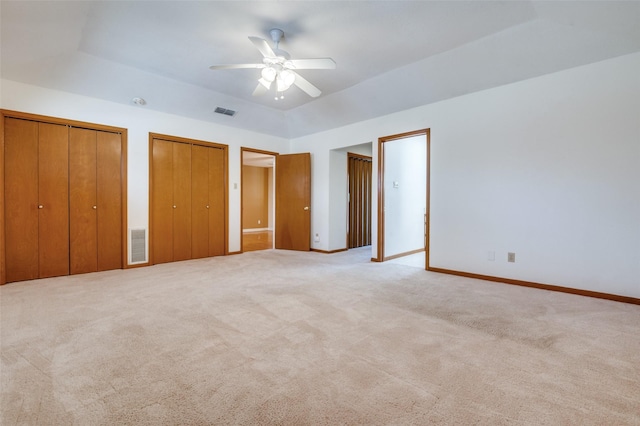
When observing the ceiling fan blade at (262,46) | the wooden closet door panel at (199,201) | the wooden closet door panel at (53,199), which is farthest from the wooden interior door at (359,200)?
the wooden closet door panel at (53,199)

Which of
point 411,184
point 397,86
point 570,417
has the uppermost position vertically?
point 397,86

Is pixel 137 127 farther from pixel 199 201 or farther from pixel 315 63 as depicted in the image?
pixel 315 63

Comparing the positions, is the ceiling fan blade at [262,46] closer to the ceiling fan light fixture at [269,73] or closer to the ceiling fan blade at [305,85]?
the ceiling fan light fixture at [269,73]

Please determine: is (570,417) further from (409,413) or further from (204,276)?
(204,276)

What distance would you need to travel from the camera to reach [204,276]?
4.05 m

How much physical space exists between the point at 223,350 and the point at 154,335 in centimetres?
65

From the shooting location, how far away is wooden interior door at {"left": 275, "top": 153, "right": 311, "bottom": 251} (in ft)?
20.8

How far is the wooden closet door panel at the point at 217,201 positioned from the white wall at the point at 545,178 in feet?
12.3

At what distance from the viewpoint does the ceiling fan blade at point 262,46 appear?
104 inches

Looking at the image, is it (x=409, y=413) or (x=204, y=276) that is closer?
(x=409, y=413)

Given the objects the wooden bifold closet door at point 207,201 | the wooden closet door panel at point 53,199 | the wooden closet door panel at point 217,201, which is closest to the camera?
the wooden closet door panel at point 53,199

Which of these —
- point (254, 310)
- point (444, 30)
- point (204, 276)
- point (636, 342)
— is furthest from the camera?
point (204, 276)

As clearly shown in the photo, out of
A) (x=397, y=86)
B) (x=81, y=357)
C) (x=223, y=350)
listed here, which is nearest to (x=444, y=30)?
(x=397, y=86)

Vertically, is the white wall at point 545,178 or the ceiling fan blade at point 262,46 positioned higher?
the ceiling fan blade at point 262,46
